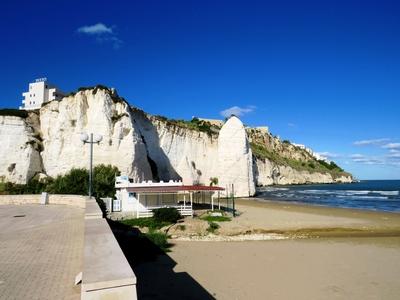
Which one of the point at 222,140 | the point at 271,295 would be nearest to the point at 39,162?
the point at 222,140

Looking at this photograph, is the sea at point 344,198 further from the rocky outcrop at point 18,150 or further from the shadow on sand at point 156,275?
the rocky outcrop at point 18,150

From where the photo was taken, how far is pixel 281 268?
11.9 meters

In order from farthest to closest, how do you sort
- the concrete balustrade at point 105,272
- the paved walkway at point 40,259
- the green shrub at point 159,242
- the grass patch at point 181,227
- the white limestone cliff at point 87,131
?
the white limestone cliff at point 87,131, the grass patch at point 181,227, the green shrub at point 159,242, the paved walkway at point 40,259, the concrete balustrade at point 105,272

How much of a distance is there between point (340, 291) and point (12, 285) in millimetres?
7999

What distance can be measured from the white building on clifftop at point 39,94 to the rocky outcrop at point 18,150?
32516mm

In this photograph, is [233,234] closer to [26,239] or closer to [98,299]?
[26,239]

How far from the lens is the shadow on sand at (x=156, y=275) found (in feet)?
29.5

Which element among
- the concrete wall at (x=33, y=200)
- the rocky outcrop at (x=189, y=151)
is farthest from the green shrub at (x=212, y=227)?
the rocky outcrop at (x=189, y=151)

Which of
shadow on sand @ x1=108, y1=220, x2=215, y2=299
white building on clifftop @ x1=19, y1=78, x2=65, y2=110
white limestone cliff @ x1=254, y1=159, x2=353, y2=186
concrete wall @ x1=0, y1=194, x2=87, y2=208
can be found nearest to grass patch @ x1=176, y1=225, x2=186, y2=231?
shadow on sand @ x1=108, y1=220, x2=215, y2=299

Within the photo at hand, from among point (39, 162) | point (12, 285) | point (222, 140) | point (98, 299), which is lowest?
point (12, 285)

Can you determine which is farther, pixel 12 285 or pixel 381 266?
pixel 381 266

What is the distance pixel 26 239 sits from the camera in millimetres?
9656

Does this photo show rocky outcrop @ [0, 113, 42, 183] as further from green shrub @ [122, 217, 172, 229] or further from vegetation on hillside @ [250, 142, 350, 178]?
vegetation on hillside @ [250, 142, 350, 178]

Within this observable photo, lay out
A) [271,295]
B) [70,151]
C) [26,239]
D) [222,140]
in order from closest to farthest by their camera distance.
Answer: [271,295] < [26,239] < [70,151] < [222,140]
